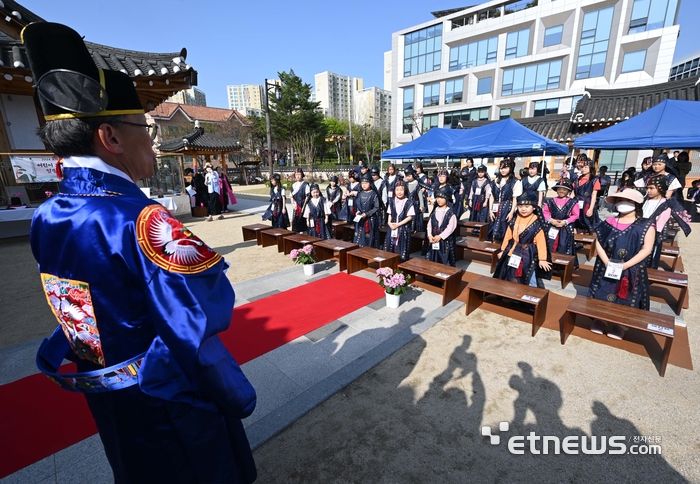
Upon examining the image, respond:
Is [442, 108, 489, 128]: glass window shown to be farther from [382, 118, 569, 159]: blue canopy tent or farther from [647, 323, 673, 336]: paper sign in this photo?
[647, 323, 673, 336]: paper sign

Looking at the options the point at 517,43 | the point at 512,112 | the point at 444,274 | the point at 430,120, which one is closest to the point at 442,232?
the point at 444,274

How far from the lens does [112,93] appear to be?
1217 millimetres

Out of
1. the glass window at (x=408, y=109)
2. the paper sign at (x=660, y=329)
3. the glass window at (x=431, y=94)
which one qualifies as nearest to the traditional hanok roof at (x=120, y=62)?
the paper sign at (x=660, y=329)

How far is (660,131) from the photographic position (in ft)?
20.6

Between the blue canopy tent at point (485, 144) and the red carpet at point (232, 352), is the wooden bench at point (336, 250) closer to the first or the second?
the red carpet at point (232, 352)

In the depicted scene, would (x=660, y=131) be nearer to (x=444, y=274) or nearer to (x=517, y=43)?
(x=444, y=274)

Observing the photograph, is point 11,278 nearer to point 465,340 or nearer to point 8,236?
point 8,236

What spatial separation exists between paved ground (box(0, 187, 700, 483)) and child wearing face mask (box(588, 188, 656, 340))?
0.70 meters

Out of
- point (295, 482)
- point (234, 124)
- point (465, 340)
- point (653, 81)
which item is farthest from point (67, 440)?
point (234, 124)

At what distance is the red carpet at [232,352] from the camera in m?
2.67

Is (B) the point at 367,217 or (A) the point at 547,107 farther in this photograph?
(A) the point at 547,107

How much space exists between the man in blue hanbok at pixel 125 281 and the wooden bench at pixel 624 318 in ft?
13.1

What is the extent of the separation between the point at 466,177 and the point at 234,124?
33.1m

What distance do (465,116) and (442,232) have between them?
32031 mm
